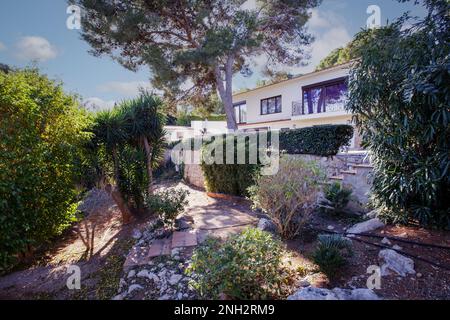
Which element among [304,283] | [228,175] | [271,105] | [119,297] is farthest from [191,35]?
[304,283]

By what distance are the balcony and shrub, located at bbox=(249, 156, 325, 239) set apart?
1219 centimetres

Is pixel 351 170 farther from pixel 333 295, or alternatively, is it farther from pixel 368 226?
pixel 333 295

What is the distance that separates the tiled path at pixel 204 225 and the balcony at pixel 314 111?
11454mm

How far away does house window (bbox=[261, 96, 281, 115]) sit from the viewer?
65.7ft

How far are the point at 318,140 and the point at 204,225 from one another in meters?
4.60

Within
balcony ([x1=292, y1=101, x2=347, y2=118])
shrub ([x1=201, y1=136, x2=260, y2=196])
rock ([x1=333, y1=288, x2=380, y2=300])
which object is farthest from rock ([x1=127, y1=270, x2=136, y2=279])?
balcony ([x1=292, y1=101, x2=347, y2=118])

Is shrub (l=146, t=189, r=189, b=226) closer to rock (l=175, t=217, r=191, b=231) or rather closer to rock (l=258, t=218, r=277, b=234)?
rock (l=175, t=217, r=191, b=231)

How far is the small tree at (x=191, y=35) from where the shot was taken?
427 inches

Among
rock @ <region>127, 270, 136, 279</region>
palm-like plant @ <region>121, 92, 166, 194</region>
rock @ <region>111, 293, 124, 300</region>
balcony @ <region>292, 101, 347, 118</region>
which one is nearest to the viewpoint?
rock @ <region>111, 293, 124, 300</region>

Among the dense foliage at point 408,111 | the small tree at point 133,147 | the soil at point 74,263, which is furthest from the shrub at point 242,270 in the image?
the small tree at point 133,147

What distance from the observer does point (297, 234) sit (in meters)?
4.73

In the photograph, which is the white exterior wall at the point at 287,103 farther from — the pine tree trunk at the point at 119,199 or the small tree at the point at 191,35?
the pine tree trunk at the point at 119,199

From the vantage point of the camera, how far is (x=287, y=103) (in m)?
19.0

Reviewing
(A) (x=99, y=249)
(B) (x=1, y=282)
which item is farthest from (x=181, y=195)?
(B) (x=1, y=282)
